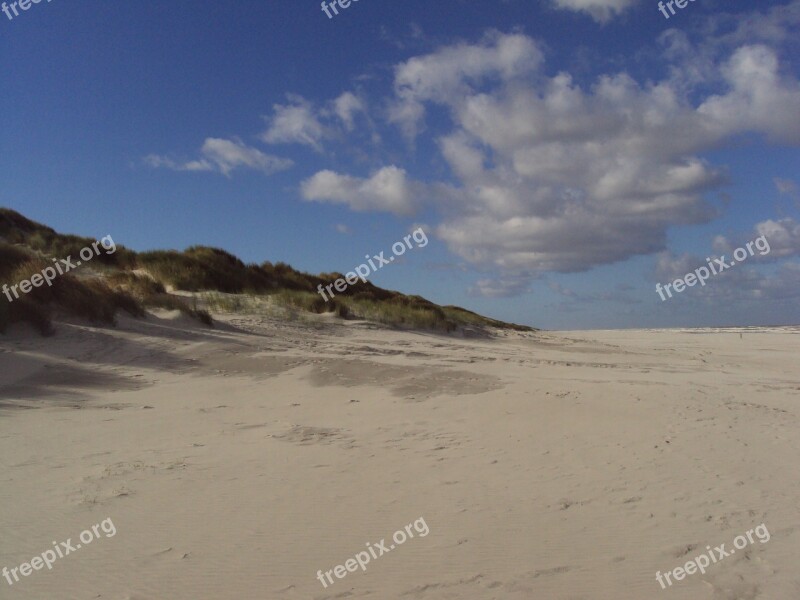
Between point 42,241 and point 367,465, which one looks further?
point 42,241

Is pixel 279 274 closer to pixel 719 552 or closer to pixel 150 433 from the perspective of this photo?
pixel 150 433

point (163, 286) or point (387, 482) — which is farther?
point (163, 286)

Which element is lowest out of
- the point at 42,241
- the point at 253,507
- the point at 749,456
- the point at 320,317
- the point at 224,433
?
the point at 749,456

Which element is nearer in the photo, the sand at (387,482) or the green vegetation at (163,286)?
the sand at (387,482)

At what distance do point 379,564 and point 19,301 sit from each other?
1004cm

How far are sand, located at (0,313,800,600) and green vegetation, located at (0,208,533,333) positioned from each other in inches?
98.3

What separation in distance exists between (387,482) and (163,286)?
13.8m

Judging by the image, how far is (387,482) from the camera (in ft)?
14.8

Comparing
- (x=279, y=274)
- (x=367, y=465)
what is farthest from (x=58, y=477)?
→ (x=279, y=274)

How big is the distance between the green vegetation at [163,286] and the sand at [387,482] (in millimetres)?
2497

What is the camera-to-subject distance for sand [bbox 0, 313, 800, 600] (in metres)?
3.13

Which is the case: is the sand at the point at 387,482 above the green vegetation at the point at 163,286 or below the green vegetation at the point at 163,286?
below

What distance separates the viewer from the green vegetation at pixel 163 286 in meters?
11.9

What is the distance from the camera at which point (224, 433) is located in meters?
6.01
